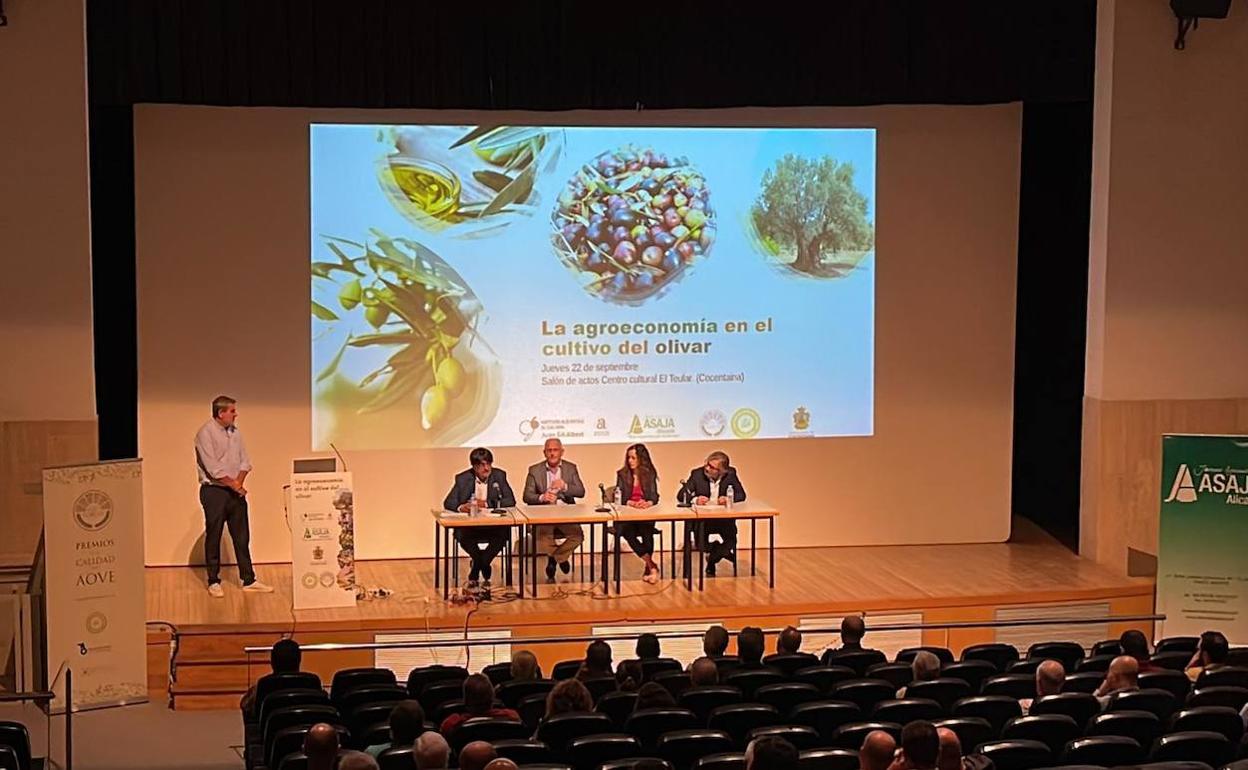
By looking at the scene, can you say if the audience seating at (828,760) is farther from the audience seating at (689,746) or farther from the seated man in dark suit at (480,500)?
the seated man in dark suit at (480,500)

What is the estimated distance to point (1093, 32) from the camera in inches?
477

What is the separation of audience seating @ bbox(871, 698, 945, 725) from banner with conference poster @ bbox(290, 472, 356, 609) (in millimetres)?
4385

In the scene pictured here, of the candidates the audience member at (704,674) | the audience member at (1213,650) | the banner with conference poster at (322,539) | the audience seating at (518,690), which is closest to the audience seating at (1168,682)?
the audience member at (1213,650)

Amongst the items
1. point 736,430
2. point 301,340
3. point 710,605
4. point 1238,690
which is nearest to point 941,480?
point 736,430

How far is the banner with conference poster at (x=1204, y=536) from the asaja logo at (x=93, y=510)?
646 cm

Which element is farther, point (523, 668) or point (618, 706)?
point (523, 668)

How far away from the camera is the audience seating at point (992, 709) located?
671 cm

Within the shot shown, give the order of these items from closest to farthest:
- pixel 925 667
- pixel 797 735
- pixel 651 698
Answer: pixel 797 735 < pixel 651 698 < pixel 925 667

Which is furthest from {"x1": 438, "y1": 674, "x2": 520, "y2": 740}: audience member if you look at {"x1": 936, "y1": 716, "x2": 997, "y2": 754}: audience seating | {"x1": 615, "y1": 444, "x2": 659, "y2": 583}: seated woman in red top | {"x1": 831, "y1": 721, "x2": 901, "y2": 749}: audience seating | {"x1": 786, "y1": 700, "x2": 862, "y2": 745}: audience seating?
{"x1": 615, "y1": 444, "x2": 659, "y2": 583}: seated woman in red top

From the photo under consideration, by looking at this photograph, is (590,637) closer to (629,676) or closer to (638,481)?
(638,481)

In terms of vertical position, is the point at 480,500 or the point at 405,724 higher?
the point at 480,500

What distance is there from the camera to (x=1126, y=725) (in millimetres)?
6230

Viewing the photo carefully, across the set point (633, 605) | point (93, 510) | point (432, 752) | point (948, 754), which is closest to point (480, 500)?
point (633, 605)

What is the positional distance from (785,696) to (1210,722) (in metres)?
1.75
